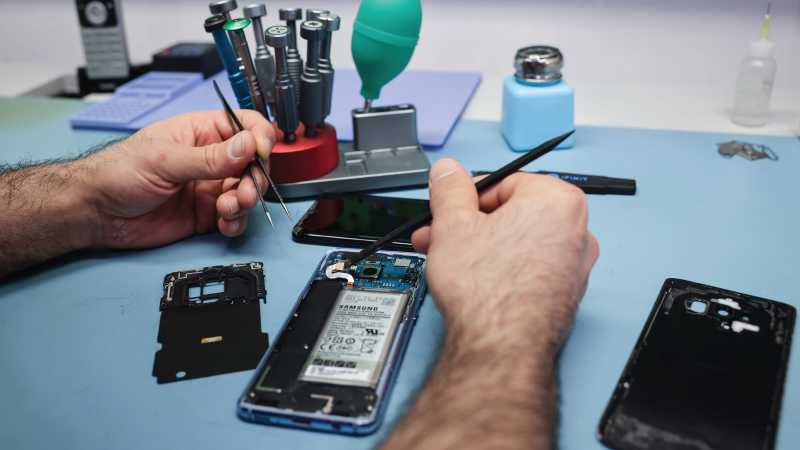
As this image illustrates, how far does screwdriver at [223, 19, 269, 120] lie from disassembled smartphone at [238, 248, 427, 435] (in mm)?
333

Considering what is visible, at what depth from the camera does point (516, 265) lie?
538 millimetres

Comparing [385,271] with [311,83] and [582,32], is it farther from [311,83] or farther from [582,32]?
[582,32]

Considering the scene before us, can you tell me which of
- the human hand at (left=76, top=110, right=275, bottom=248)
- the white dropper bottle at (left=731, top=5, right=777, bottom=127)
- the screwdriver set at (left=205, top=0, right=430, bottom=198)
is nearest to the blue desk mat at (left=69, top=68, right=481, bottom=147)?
the screwdriver set at (left=205, top=0, right=430, bottom=198)

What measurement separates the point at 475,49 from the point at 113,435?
5.09 ft

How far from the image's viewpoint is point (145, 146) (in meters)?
0.78

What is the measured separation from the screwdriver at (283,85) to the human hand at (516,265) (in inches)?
15.4

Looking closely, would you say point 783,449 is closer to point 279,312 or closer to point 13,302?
point 279,312

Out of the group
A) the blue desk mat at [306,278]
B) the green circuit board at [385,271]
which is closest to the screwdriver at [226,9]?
the blue desk mat at [306,278]

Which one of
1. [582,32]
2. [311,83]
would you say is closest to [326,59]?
[311,83]

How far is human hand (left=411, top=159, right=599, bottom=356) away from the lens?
52 centimetres

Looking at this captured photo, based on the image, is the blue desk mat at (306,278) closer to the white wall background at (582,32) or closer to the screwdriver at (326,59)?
the screwdriver at (326,59)

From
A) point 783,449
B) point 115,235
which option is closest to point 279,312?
point 115,235

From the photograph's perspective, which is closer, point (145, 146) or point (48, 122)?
point (145, 146)

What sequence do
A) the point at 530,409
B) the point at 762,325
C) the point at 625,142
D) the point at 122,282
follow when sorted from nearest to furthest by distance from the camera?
1. the point at 530,409
2. the point at 762,325
3. the point at 122,282
4. the point at 625,142
